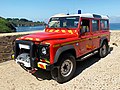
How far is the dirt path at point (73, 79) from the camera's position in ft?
16.0

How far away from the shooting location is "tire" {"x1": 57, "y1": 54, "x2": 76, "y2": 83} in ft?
16.5

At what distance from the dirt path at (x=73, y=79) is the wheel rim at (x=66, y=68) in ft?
0.88

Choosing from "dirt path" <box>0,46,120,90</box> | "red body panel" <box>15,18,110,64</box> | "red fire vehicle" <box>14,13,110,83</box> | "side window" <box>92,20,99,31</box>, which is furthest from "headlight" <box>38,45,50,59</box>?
"side window" <box>92,20,99,31</box>

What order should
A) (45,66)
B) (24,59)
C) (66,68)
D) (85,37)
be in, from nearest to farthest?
(45,66) → (24,59) → (66,68) → (85,37)

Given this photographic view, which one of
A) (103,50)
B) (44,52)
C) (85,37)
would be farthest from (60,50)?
(103,50)

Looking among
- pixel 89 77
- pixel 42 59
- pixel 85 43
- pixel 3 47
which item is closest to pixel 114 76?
pixel 89 77

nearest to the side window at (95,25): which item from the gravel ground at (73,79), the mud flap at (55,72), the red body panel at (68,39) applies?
the red body panel at (68,39)

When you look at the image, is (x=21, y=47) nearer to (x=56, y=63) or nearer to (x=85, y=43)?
(x=56, y=63)

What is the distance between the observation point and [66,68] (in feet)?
17.6

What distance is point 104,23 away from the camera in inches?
323

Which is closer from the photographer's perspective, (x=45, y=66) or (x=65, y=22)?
(x=45, y=66)

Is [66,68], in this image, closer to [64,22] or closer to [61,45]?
[61,45]

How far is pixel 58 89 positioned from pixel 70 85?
42 centimetres

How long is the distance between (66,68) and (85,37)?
58.5 inches
